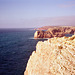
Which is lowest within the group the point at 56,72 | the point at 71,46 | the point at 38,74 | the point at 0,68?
the point at 0,68

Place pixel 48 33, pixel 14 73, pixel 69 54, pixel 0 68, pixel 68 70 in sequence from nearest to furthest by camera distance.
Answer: pixel 68 70, pixel 69 54, pixel 14 73, pixel 0 68, pixel 48 33

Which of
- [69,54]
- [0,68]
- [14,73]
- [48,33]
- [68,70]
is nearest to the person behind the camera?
[68,70]

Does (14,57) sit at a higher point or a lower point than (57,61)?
lower

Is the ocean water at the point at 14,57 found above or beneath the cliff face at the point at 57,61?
beneath

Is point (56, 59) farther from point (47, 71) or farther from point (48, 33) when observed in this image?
point (48, 33)

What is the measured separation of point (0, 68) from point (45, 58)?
19.8 m

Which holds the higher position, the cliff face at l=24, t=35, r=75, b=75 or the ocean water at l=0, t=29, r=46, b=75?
the cliff face at l=24, t=35, r=75, b=75

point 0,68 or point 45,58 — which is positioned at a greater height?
point 45,58

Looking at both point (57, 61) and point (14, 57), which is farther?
point (14, 57)

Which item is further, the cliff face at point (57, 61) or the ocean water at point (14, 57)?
the ocean water at point (14, 57)

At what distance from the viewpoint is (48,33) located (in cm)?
8850

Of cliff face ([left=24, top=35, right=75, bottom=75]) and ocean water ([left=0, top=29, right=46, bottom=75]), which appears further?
ocean water ([left=0, top=29, right=46, bottom=75])

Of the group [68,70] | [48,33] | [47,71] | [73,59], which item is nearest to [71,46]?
[73,59]

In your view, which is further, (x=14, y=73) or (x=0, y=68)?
(x=0, y=68)
